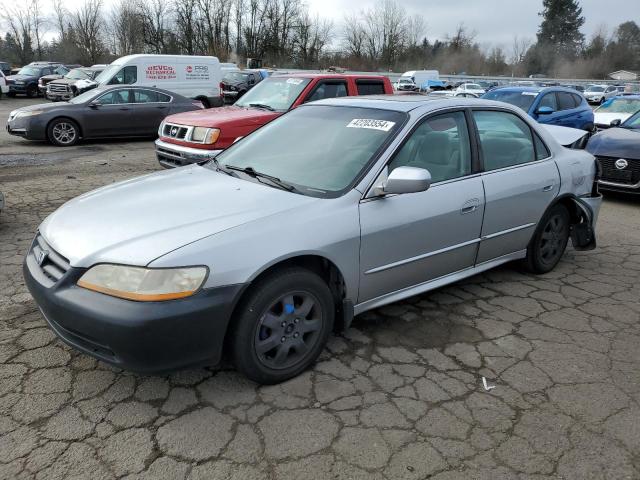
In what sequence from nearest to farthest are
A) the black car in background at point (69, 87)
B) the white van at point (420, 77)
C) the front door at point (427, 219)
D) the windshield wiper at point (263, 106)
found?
the front door at point (427, 219) → the windshield wiper at point (263, 106) → the black car in background at point (69, 87) → the white van at point (420, 77)

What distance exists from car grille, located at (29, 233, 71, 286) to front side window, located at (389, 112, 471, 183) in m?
2.05

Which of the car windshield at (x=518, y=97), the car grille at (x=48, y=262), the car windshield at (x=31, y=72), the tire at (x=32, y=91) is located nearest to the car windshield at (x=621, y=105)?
the car windshield at (x=518, y=97)

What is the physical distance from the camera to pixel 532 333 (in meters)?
3.62

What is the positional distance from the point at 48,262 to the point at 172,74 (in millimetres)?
15330

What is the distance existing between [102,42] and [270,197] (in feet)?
197

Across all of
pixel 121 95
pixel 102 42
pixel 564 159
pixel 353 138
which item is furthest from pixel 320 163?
pixel 102 42

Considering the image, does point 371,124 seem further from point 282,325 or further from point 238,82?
point 238,82

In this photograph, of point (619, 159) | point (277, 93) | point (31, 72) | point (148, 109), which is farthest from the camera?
point (31, 72)

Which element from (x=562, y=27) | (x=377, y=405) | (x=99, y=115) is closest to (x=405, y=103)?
(x=377, y=405)

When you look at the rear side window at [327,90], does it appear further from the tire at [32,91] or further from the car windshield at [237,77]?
the tire at [32,91]

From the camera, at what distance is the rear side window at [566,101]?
11203mm

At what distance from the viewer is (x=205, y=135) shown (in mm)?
7109

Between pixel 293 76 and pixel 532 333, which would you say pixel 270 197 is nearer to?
pixel 532 333

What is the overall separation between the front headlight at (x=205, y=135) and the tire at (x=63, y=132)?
232 inches
